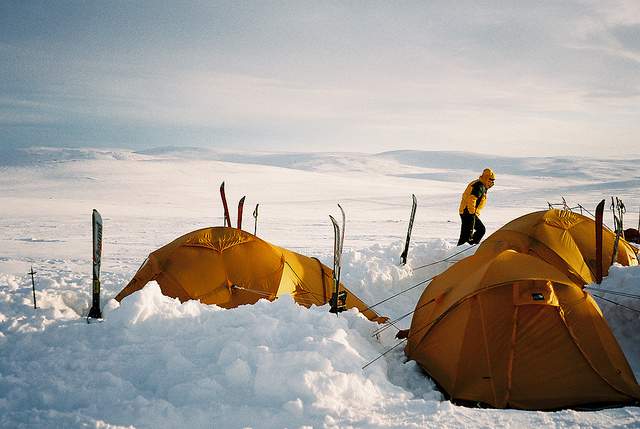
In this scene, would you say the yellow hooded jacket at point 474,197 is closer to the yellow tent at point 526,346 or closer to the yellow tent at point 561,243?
the yellow tent at point 561,243

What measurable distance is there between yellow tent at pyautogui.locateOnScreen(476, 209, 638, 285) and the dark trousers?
1.88m

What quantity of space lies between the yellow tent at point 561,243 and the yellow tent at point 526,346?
2083 millimetres

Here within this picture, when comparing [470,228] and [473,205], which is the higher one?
[473,205]

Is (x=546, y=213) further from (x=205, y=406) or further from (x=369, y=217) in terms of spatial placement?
(x=369, y=217)

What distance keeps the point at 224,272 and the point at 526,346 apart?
3.84 meters

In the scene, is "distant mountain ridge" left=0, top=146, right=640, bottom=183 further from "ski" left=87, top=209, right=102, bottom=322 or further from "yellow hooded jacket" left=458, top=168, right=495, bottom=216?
"ski" left=87, top=209, right=102, bottom=322

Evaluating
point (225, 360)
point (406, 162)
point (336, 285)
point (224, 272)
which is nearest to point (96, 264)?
point (224, 272)

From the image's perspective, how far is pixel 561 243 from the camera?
7.16m

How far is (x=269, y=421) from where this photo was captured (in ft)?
11.0

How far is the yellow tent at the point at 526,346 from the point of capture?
4.37 metres

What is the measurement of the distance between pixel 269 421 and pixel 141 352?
149cm

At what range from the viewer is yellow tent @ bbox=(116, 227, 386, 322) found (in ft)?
20.5

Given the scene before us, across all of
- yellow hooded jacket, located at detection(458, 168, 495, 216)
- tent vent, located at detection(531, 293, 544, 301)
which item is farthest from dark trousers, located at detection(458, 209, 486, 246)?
tent vent, located at detection(531, 293, 544, 301)

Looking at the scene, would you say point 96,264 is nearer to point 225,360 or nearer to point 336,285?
point 225,360
